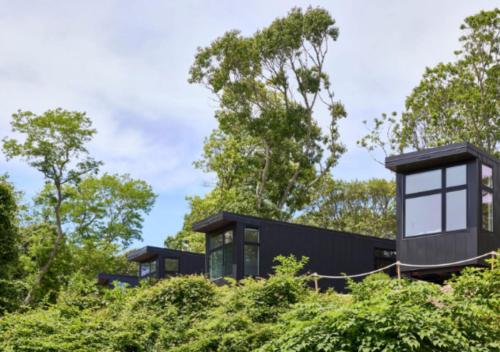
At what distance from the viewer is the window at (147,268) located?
95.0 feet

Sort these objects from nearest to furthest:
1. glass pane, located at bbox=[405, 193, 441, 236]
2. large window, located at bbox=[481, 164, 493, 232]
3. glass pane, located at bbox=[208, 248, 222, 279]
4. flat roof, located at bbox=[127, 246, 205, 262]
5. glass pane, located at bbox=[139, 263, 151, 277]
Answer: large window, located at bbox=[481, 164, 493, 232]
glass pane, located at bbox=[405, 193, 441, 236]
glass pane, located at bbox=[208, 248, 222, 279]
flat roof, located at bbox=[127, 246, 205, 262]
glass pane, located at bbox=[139, 263, 151, 277]

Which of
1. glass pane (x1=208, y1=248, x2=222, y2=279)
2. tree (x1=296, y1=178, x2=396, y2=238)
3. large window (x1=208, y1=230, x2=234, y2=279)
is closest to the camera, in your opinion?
large window (x1=208, y1=230, x2=234, y2=279)

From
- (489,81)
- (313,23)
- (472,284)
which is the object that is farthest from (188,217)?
(472,284)

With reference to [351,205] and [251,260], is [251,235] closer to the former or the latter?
[251,260]

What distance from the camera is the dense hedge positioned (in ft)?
27.4

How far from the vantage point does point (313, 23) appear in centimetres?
3372

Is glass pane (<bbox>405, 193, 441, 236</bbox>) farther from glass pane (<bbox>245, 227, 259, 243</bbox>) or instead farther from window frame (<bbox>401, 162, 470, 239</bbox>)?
glass pane (<bbox>245, 227, 259, 243</bbox>)

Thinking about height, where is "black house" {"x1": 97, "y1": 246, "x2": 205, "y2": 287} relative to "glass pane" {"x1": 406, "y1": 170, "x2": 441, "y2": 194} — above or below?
below

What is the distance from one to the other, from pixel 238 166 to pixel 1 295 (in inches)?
735

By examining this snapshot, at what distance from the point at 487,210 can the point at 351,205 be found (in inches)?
939

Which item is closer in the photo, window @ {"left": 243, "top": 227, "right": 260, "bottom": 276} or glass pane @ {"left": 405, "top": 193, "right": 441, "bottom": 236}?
glass pane @ {"left": 405, "top": 193, "right": 441, "bottom": 236}

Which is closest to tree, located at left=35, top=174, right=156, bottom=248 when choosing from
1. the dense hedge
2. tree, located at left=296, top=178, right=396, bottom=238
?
tree, located at left=296, top=178, right=396, bottom=238

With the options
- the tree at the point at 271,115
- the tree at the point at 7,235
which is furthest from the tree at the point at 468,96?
the tree at the point at 7,235

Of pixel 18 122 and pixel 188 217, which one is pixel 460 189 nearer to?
pixel 188 217
